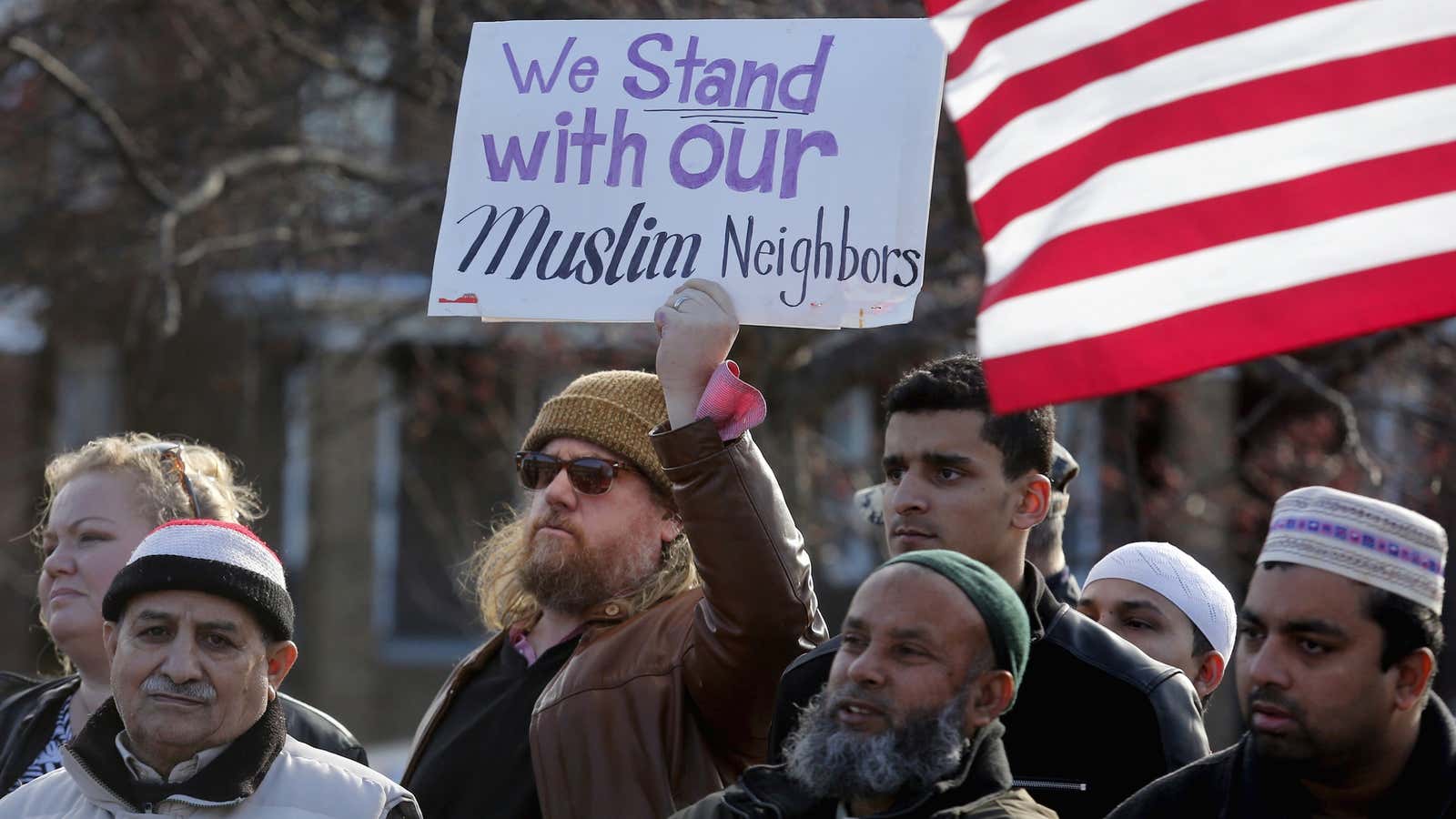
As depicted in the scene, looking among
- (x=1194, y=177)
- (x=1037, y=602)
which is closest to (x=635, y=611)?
(x=1037, y=602)

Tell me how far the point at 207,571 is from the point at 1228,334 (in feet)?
6.30

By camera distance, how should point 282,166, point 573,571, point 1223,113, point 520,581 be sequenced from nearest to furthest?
point 1223,113
point 573,571
point 520,581
point 282,166

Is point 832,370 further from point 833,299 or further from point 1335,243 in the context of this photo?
point 1335,243

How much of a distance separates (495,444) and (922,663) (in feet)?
36.1

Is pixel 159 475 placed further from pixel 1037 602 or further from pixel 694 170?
pixel 1037 602

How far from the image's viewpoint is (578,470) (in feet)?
14.3

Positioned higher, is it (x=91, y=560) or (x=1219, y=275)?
(x=1219, y=275)

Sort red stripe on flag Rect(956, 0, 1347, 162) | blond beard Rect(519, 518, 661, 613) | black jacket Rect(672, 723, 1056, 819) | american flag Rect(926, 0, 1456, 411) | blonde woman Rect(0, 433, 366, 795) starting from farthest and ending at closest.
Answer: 1. blonde woman Rect(0, 433, 366, 795)
2. blond beard Rect(519, 518, 661, 613)
3. red stripe on flag Rect(956, 0, 1347, 162)
4. american flag Rect(926, 0, 1456, 411)
5. black jacket Rect(672, 723, 1056, 819)

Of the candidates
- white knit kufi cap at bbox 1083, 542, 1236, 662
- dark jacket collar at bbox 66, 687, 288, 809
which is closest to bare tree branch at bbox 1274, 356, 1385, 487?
white knit kufi cap at bbox 1083, 542, 1236, 662

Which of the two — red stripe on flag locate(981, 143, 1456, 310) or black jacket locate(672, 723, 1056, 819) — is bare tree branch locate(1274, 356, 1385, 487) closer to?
red stripe on flag locate(981, 143, 1456, 310)

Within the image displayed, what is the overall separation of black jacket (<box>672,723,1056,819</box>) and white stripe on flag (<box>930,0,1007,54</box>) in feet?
4.15

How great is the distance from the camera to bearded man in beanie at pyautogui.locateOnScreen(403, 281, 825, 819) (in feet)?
12.3

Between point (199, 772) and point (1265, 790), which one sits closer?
point (1265, 790)

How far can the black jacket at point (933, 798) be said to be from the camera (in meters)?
3.15
